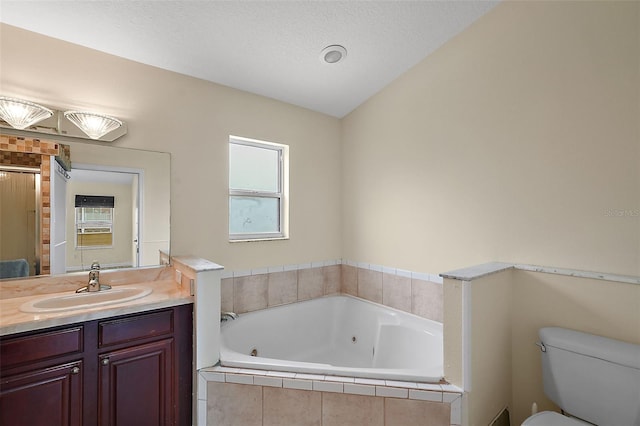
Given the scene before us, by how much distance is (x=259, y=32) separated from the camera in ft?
6.26

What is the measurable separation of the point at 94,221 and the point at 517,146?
9.05 ft

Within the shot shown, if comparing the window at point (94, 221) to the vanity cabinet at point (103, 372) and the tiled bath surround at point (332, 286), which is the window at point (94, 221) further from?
the tiled bath surround at point (332, 286)

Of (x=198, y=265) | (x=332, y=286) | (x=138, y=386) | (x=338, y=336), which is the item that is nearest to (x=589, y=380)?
(x=338, y=336)

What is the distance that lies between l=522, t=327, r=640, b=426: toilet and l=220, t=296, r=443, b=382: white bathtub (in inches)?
23.6

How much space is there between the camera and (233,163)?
8.46 feet

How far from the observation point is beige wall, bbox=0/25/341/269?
1792 millimetres

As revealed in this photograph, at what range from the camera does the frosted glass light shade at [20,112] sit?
5.34 feet

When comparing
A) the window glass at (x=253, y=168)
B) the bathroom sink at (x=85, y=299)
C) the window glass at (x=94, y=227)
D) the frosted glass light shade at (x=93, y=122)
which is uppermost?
the frosted glass light shade at (x=93, y=122)

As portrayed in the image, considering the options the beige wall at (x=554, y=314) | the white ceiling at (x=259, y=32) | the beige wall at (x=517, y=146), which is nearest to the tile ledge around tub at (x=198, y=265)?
the white ceiling at (x=259, y=32)

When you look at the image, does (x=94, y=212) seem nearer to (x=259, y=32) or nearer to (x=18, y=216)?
(x=18, y=216)

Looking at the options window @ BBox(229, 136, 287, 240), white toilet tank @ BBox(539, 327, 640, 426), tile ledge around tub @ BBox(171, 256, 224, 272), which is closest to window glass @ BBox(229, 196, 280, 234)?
window @ BBox(229, 136, 287, 240)

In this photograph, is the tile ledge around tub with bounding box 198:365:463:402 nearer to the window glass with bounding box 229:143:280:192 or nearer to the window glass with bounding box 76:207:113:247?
the window glass with bounding box 76:207:113:247

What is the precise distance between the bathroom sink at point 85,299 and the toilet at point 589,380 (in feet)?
7.21

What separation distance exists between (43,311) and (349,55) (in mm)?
2380
